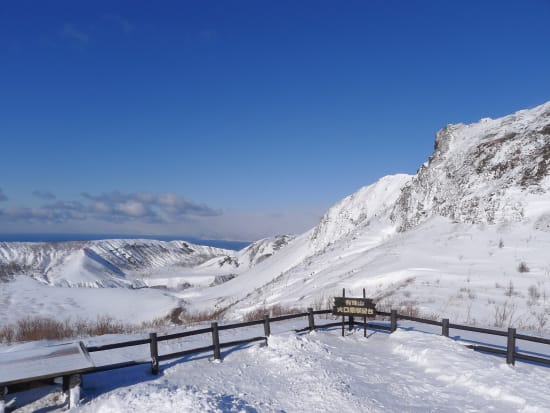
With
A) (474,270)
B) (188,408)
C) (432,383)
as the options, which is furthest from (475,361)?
(474,270)

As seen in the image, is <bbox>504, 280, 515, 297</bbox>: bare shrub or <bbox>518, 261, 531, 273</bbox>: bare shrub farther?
<bbox>518, 261, 531, 273</bbox>: bare shrub

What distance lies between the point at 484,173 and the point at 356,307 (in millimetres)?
28684

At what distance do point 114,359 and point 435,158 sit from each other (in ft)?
149

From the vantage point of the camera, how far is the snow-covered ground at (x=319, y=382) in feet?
26.6

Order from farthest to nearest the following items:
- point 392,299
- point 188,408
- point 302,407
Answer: point 392,299 → point 302,407 → point 188,408

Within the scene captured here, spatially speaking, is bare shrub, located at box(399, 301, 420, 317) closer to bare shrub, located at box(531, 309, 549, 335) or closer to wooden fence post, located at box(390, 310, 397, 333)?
wooden fence post, located at box(390, 310, 397, 333)

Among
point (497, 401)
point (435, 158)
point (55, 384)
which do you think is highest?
point (435, 158)

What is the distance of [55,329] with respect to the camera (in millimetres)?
16594

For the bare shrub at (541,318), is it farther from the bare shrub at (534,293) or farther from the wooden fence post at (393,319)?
the wooden fence post at (393,319)

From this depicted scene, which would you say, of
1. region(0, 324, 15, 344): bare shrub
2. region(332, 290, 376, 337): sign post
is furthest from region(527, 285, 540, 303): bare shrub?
region(0, 324, 15, 344): bare shrub

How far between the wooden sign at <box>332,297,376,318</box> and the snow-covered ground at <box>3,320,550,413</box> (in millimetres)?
1183

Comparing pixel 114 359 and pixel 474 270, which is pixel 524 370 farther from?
pixel 474 270

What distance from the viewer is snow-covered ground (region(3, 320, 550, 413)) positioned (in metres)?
8.12

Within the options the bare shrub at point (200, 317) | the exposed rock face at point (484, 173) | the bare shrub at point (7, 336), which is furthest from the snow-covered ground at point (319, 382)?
the exposed rock face at point (484, 173)
